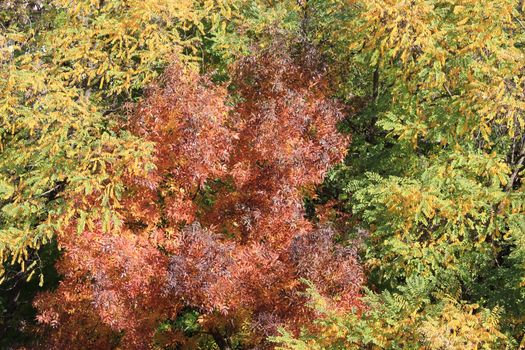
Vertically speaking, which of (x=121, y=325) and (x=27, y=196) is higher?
(x=27, y=196)

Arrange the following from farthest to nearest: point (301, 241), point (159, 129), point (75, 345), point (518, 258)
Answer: point (75, 345)
point (159, 129)
point (301, 241)
point (518, 258)

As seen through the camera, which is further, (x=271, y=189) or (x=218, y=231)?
(x=218, y=231)

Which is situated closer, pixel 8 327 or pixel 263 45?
pixel 263 45

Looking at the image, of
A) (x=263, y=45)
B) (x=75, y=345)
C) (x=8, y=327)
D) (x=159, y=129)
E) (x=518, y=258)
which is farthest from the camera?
(x=8, y=327)

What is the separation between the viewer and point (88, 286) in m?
12.6

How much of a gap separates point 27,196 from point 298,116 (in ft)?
18.3

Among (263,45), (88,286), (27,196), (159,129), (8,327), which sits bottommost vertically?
(8,327)

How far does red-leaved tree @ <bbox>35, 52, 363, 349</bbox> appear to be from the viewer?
36.9 ft

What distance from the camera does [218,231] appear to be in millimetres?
12758

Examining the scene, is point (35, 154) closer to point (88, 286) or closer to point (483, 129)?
point (88, 286)

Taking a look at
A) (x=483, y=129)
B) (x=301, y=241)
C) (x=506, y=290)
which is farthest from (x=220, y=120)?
(x=506, y=290)

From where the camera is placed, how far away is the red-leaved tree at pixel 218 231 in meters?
11.2

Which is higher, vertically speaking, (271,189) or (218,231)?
(271,189)

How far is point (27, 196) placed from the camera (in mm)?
13602
